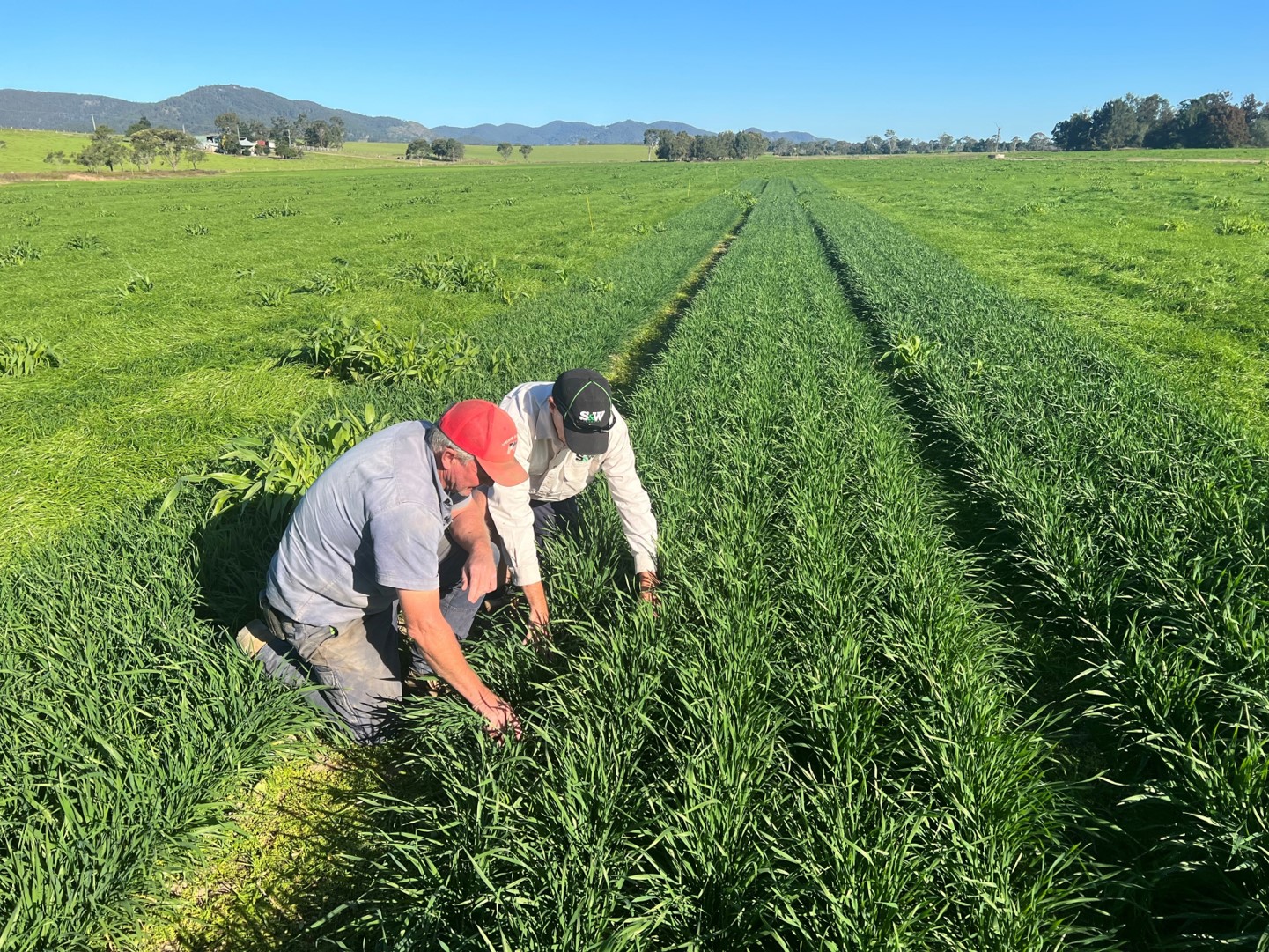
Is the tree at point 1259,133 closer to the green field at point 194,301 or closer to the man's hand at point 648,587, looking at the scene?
the green field at point 194,301

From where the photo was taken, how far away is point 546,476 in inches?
147

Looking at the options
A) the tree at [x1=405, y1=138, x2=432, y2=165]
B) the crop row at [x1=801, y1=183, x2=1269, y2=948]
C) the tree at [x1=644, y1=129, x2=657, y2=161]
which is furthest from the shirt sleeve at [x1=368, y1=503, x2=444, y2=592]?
the tree at [x1=644, y1=129, x2=657, y2=161]

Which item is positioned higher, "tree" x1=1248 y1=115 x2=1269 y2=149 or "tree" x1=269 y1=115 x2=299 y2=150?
"tree" x1=269 y1=115 x2=299 y2=150

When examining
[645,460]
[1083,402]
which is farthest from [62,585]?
[1083,402]

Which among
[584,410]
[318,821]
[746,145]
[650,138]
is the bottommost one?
[318,821]

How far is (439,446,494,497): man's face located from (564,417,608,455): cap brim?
1.57 ft

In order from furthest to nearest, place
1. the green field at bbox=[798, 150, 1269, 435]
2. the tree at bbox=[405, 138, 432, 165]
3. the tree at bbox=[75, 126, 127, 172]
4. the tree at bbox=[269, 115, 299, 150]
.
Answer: the tree at bbox=[269, 115, 299, 150]
the tree at bbox=[405, 138, 432, 165]
the tree at bbox=[75, 126, 127, 172]
the green field at bbox=[798, 150, 1269, 435]

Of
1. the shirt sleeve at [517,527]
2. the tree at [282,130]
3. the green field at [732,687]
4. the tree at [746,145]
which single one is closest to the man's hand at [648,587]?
the green field at [732,687]

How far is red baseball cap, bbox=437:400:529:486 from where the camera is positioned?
8.45 ft

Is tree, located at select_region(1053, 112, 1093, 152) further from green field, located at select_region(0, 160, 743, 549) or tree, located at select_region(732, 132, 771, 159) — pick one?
green field, located at select_region(0, 160, 743, 549)

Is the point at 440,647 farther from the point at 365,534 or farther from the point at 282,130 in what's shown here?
the point at 282,130

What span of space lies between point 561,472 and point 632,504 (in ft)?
1.82

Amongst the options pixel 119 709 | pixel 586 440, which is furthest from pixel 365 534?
pixel 119 709

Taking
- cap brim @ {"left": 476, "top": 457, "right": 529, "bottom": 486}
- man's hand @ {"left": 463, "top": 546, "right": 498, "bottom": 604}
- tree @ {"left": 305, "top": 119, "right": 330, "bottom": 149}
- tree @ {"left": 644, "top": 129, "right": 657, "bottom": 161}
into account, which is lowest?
man's hand @ {"left": 463, "top": 546, "right": 498, "bottom": 604}
